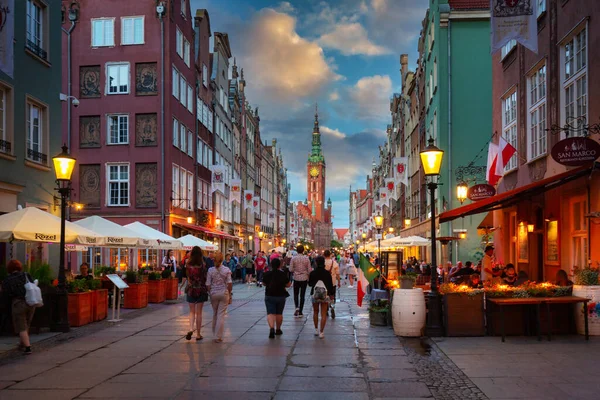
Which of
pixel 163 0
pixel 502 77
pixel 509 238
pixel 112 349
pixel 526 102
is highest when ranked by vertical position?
pixel 163 0

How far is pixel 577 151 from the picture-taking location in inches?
520

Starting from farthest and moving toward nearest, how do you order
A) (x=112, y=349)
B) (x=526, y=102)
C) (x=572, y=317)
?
(x=526, y=102) → (x=572, y=317) → (x=112, y=349)

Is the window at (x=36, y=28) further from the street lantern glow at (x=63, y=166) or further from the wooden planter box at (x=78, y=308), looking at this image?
the wooden planter box at (x=78, y=308)

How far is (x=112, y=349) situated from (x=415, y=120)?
A: 42.3 metres

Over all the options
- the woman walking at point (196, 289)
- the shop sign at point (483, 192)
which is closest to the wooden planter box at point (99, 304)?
the woman walking at point (196, 289)

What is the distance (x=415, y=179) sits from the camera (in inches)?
2016

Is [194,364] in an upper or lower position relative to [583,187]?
lower

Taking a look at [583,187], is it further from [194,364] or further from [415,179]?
[415,179]

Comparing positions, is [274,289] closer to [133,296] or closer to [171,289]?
[133,296]

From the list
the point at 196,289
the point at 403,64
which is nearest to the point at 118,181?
the point at 196,289

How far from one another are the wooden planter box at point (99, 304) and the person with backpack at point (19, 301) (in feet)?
15.8

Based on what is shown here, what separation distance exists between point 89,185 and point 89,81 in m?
5.93

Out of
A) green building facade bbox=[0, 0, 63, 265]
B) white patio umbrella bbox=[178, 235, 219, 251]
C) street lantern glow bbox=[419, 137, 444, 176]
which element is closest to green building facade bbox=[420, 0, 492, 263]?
white patio umbrella bbox=[178, 235, 219, 251]

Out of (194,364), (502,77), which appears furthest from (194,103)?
(194,364)
